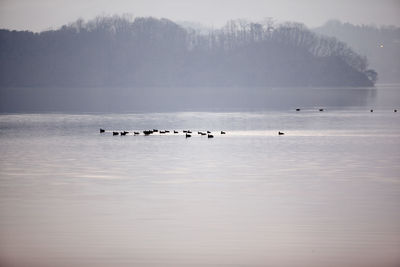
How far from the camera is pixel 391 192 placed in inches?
768

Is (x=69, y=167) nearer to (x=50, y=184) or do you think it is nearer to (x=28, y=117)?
(x=50, y=184)

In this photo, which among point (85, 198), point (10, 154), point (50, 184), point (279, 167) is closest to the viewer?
A: point (85, 198)

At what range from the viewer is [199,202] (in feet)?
59.5

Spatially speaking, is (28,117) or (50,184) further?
(28,117)

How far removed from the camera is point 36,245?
13875mm

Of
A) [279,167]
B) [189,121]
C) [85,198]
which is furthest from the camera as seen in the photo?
[189,121]

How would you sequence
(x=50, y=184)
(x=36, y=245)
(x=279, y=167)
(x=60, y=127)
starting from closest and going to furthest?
(x=36, y=245)
(x=50, y=184)
(x=279, y=167)
(x=60, y=127)

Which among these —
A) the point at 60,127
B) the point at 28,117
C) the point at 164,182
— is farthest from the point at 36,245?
the point at 28,117

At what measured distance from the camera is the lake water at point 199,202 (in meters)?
13.4

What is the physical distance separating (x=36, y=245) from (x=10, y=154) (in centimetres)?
1630

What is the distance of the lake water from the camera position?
1337cm

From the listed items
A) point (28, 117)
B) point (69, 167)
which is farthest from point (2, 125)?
point (69, 167)

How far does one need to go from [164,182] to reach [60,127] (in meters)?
24.9

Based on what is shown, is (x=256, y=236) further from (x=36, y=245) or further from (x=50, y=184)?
(x=50, y=184)
